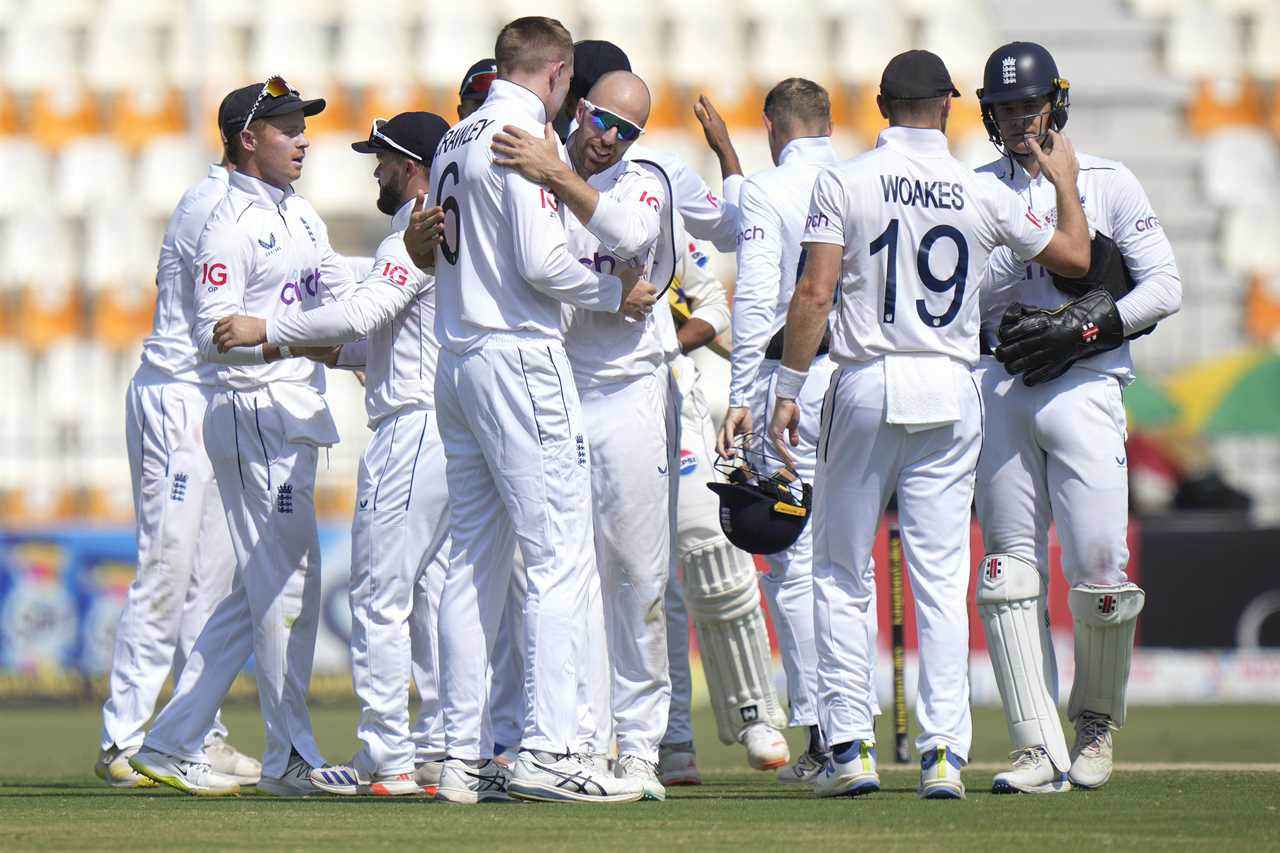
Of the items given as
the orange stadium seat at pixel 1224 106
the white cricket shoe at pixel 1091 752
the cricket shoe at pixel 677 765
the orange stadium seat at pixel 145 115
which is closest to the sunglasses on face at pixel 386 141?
the cricket shoe at pixel 677 765

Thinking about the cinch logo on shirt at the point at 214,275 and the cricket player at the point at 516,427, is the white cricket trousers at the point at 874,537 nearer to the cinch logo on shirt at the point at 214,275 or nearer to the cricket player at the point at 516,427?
the cricket player at the point at 516,427

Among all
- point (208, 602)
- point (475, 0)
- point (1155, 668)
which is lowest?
point (1155, 668)

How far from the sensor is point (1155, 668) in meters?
14.9

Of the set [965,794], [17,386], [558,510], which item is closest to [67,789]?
[558,510]

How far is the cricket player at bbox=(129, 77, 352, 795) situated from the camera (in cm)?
734

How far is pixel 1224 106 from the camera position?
21906mm

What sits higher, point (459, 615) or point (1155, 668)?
point (459, 615)

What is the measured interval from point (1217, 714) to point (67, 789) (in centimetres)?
869

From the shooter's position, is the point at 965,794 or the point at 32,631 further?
the point at 32,631

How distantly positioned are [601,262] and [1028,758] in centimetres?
232

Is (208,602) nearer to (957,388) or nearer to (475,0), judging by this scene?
(957,388)

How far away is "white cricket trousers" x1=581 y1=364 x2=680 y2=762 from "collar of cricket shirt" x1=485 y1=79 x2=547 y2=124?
1.03 metres

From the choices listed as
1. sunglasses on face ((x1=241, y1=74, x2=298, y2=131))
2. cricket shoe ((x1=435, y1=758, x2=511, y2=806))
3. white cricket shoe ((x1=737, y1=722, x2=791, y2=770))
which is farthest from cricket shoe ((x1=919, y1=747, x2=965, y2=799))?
sunglasses on face ((x1=241, y1=74, x2=298, y2=131))

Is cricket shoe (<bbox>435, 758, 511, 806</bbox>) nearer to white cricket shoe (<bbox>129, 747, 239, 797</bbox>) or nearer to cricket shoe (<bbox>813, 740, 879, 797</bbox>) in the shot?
cricket shoe (<bbox>813, 740, 879, 797</bbox>)
